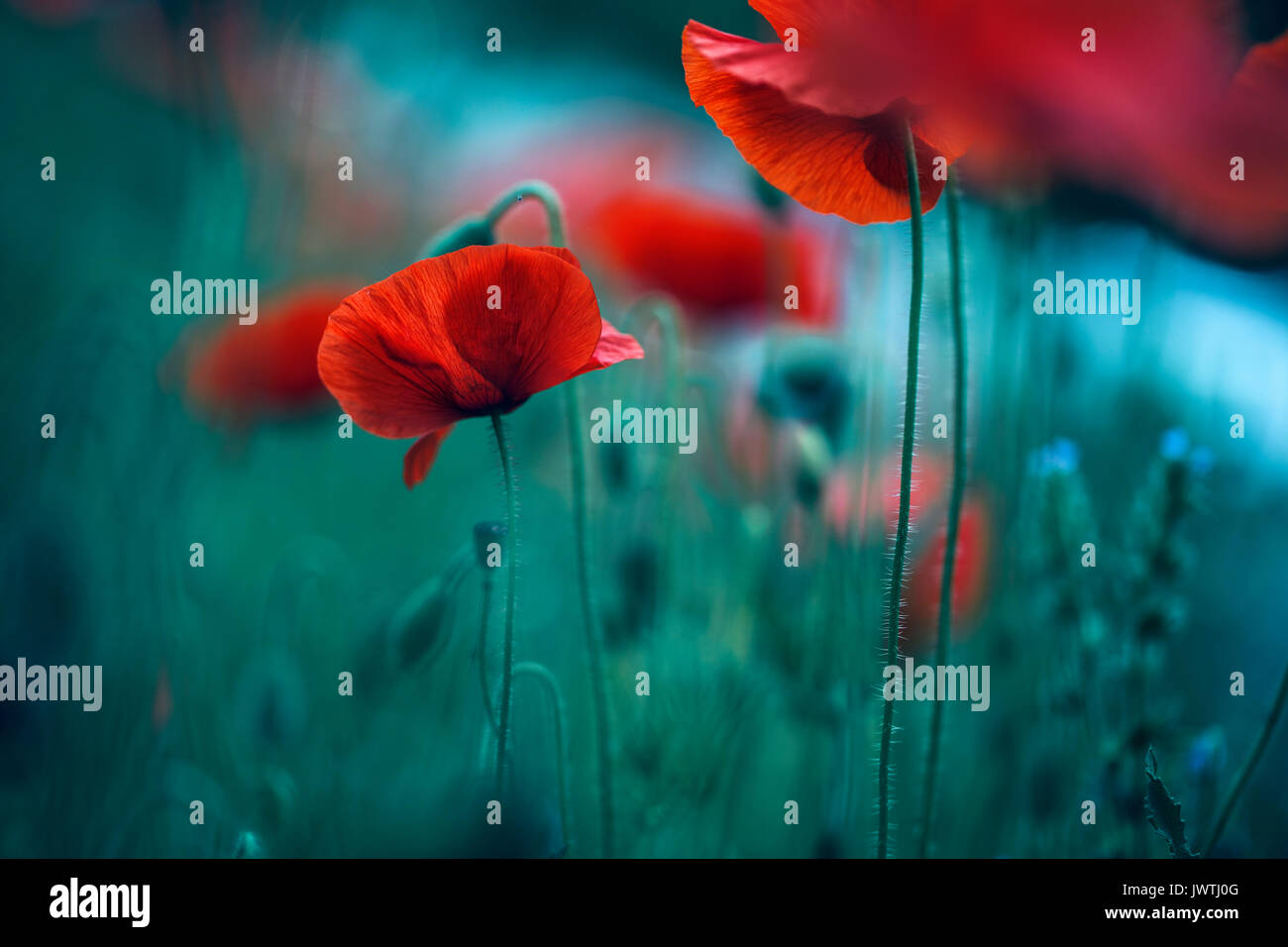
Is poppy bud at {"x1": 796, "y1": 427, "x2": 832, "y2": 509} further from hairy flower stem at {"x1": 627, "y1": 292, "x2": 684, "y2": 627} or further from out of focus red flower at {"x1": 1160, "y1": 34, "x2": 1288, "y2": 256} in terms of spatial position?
out of focus red flower at {"x1": 1160, "y1": 34, "x2": 1288, "y2": 256}

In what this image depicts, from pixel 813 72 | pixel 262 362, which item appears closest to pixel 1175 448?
pixel 813 72

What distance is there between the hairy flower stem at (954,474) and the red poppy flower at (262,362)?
2.19 feet

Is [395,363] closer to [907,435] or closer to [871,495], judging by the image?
[907,435]

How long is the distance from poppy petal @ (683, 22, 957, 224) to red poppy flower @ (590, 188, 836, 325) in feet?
1.33

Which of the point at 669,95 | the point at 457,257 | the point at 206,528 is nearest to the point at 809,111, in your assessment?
the point at 457,257

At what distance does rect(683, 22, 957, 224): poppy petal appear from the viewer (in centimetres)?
49

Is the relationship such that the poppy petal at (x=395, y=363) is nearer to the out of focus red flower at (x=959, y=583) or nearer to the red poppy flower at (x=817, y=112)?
the red poppy flower at (x=817, y=112)

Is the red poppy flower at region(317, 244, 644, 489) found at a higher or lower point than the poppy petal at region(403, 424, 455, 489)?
higher

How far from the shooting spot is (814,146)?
1.69ft

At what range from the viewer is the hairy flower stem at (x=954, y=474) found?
0.48 metres

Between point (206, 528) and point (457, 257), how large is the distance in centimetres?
87

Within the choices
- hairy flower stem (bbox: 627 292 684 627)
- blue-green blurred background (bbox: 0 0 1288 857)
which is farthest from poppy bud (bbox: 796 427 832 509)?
hairy flower stem (bbox: 627 292 684 627)

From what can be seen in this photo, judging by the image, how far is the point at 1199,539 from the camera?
3.64 feet
